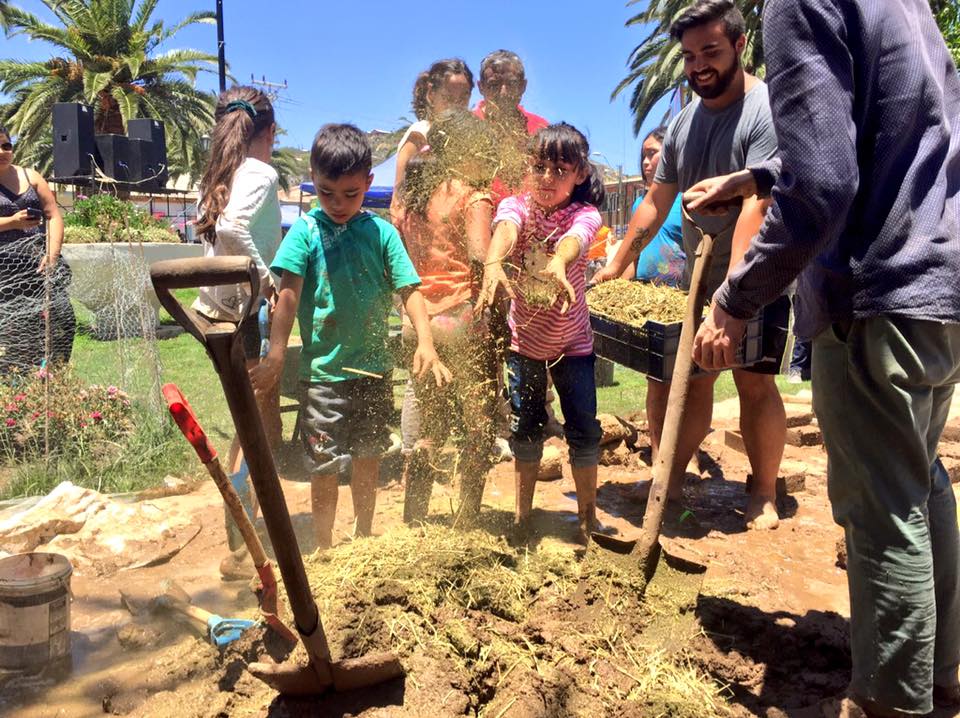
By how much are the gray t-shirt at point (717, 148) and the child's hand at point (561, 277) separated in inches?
26.1

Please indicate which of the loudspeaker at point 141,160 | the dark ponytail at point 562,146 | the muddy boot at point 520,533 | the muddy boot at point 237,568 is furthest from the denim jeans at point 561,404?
the loudspeaker at point 141,160

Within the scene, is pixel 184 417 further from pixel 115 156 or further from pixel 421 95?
pixel 115 156

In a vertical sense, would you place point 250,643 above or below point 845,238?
below

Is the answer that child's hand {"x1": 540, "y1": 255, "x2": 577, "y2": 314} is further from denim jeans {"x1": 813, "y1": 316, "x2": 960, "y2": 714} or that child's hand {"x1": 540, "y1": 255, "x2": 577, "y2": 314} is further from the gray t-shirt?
denim jeans {"x1": 813, "y1": 316, "x2": 960, "y2": 714}

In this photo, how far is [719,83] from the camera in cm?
371

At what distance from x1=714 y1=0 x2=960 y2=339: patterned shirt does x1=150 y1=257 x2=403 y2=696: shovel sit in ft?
4.83

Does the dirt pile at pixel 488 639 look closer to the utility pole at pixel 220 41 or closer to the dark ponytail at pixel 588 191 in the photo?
the dark ponytail at pixel 588 191

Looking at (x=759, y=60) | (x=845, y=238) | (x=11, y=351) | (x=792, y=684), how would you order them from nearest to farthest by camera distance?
(x=845, y=238), (x=792, y=684), (x=11, y=351), (x=759, y=60)

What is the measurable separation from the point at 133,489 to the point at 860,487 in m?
4.14

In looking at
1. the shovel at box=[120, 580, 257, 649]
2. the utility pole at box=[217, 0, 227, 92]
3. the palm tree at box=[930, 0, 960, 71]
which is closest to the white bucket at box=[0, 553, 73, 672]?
the shovel at box=[120, 580, 257, 649]

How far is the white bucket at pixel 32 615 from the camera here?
8.98 ft

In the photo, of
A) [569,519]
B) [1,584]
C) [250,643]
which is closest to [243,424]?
[250,643]

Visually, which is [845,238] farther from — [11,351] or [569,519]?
[11,351]

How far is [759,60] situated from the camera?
18.8 meters
